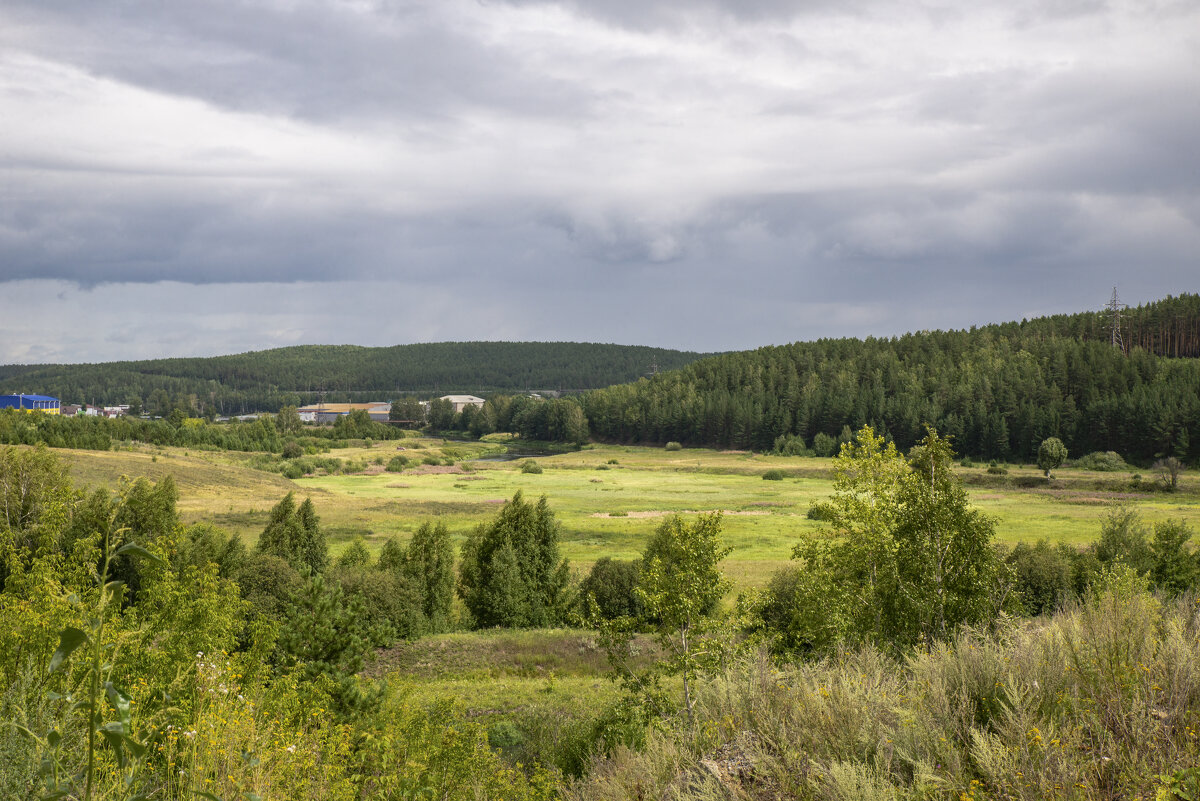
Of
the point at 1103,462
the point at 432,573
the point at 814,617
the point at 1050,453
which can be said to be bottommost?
the point at 432,573

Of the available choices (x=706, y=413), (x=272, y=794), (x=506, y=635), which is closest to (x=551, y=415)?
(x=706, y=413)

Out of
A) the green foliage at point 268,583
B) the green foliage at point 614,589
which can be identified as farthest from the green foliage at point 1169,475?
the green foliage at point 268,583

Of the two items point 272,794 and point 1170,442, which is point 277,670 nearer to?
point 272,794

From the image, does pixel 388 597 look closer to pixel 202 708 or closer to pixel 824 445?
pixel 202 708

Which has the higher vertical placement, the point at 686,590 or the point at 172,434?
the point at 686,590

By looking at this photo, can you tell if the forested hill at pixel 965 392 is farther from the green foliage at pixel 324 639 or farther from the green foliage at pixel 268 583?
the green foliage at pixel 324 639

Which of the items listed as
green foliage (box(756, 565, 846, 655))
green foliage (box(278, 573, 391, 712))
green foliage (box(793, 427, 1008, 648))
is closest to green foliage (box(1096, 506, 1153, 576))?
green foliage (box(793, 427, 1008, 648))

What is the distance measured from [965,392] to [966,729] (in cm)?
13693

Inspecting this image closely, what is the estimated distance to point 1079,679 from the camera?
8289 millimetres

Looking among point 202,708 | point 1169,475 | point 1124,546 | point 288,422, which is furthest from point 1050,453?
point 288,422

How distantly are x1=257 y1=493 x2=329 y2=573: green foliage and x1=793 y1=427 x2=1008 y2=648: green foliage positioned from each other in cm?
2165

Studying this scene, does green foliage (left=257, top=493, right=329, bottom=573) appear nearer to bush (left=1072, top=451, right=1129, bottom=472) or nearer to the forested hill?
bush (left=1072, top=451, right=1129, bottom=472)

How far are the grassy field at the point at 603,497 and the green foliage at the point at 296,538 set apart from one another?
1048cm

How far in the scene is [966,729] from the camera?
7.88 m
